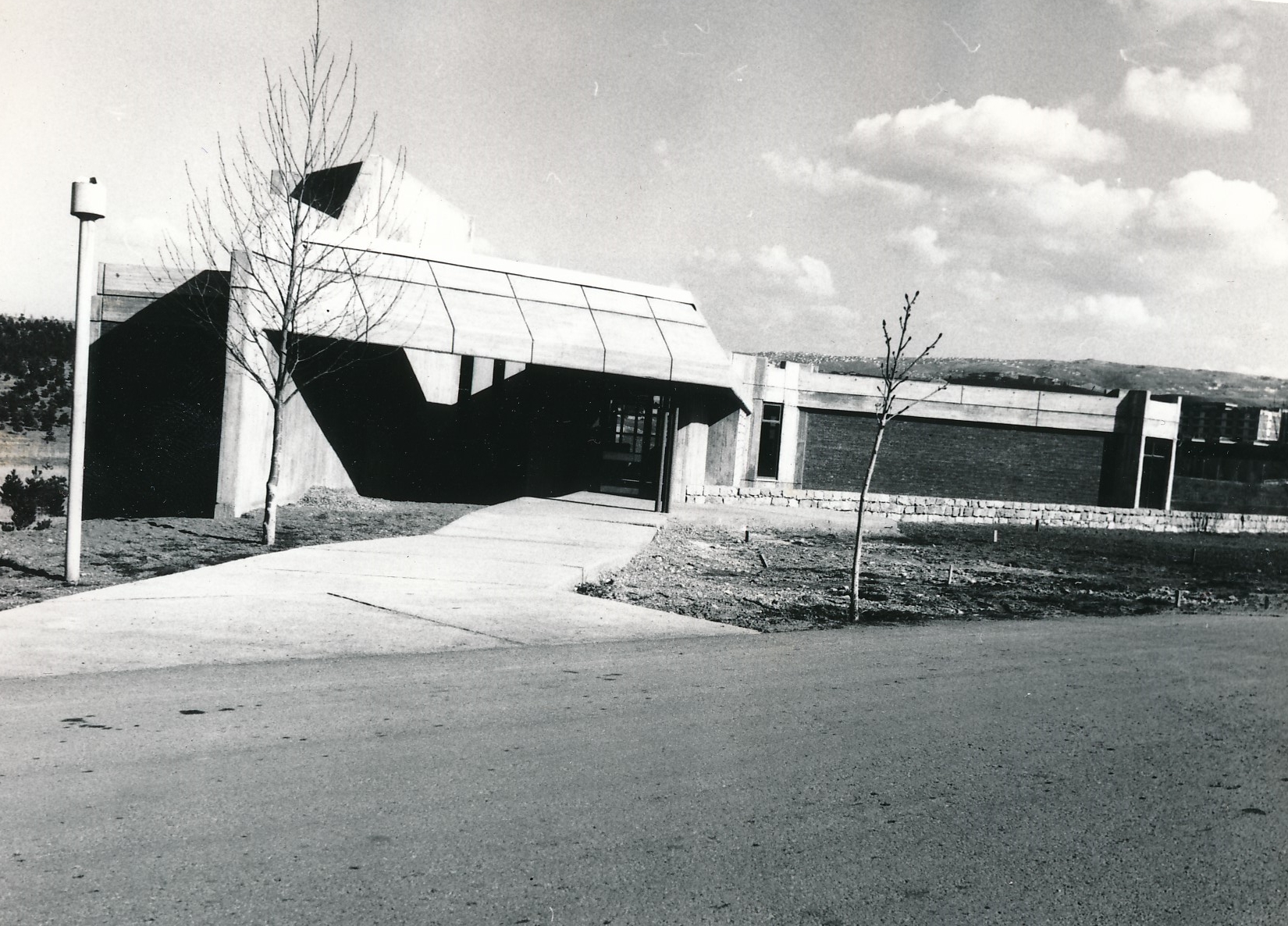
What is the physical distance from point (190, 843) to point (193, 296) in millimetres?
11685

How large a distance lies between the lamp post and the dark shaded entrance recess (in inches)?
329

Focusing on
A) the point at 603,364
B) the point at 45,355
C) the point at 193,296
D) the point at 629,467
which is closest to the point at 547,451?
the point at 629,467

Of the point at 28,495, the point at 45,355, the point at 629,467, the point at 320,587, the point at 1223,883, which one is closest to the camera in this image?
the point at 1223,883

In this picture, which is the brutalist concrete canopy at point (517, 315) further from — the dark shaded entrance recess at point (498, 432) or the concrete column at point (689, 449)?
the concrete column at point (689, 449)

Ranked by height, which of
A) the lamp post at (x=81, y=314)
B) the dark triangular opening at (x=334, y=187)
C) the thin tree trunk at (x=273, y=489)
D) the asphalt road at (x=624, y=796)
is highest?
the dark triangular opening at (x=334, y=187)

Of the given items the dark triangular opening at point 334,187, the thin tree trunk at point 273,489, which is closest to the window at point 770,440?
the dark triangular opening at point 334,187

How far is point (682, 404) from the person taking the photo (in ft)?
73.0

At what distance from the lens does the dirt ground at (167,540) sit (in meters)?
9.14

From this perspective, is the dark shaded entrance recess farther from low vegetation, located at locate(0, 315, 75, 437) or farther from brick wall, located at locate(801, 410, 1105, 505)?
low vegetation, located at locate(0, 315, 75, 437)

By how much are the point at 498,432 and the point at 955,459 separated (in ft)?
45.6

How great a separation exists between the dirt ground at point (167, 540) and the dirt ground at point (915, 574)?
4071 mm

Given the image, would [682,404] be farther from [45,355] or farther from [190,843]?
[45,355]

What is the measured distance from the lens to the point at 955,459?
2792cm

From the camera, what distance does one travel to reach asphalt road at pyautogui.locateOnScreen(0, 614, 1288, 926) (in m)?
3.60
